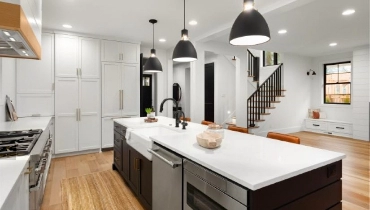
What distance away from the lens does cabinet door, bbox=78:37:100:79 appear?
14.8ft

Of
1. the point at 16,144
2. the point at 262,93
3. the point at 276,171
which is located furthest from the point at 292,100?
the point at 16,144

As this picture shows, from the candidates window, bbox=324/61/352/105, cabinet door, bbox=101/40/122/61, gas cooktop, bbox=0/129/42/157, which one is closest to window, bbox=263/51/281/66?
window, bbox=324/61/352/105

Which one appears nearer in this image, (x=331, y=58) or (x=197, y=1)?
(x=197, y=1)

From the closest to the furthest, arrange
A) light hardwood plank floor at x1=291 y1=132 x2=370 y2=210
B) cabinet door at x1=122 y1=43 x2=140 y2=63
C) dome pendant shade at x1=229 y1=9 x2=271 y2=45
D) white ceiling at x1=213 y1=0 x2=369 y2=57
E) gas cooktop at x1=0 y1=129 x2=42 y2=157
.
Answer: gas cooktop at x1=0 y1=129 x2=42 y2=157
dome pendant shade at x1=229 y1=9 x2=271 y2=45
light hardwood plank floor at x1=291 y1=132 x2=370 y2=210
white ceiling at x1=213 y1=0 x2=369 y2=57
cabinet door at x1=122 y1=43 x2=140 y2=63

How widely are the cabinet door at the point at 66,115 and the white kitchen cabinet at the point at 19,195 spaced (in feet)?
10.6

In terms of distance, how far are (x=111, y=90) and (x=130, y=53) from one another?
104cm

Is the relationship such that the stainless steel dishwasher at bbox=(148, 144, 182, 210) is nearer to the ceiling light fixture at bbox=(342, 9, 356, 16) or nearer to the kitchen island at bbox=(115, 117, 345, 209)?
the kitchen island at bbox=(115, 117, 345, 209)

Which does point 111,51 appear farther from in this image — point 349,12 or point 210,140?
point 349,12

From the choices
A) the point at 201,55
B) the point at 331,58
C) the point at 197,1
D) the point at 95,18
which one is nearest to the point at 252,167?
the point at 197,1

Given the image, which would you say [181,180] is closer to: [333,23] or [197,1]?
[197,1]

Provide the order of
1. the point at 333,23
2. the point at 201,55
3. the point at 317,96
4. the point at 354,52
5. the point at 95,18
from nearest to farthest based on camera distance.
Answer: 1. the point at 95,18
2. the point at 333,23
3. the point at 201,55
4. the point at 354,52
5. the point at 317,96

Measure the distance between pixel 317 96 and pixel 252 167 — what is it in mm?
7972

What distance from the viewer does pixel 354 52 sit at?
6.22 metres

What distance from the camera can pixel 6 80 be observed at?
3234 mm
